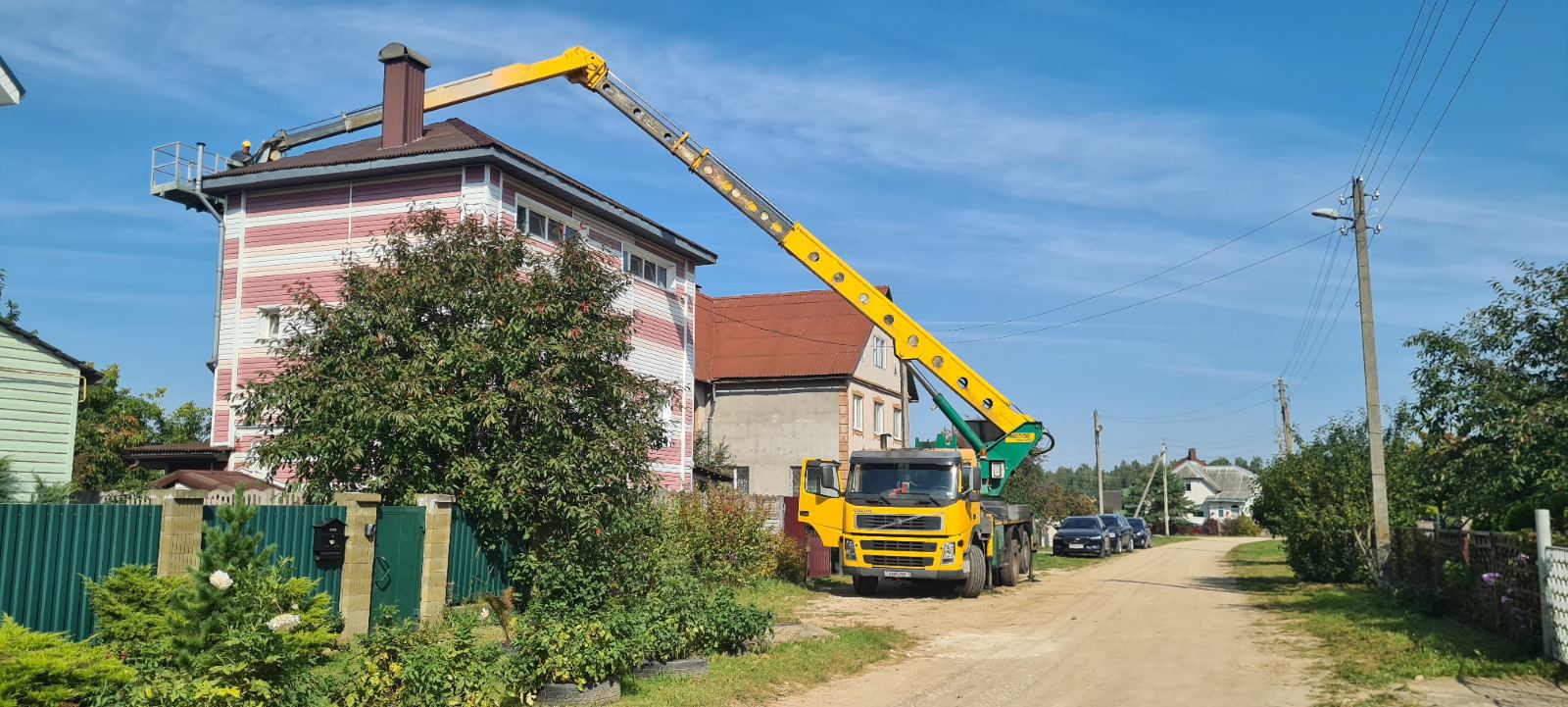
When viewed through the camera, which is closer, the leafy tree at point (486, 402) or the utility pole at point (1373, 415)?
the leafy tree at point (486, 402)

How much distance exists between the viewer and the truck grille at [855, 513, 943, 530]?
63.6 feet

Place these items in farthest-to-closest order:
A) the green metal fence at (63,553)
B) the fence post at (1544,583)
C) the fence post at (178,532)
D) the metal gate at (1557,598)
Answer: the fence post at (1544,583), the metal gate at (1557,598), the fence post at (178,532), the green metal fence at (63,553)

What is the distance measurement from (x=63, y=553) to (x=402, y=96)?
16775 millimetres

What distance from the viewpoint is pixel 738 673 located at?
1036 centimetres

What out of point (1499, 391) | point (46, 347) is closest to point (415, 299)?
point (46, 347)

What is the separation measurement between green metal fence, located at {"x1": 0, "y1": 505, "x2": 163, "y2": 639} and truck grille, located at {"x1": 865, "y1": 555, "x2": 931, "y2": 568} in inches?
498

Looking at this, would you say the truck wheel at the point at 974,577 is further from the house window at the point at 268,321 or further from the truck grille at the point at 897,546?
the house window at the point at 268,321

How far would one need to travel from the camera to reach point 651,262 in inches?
1053

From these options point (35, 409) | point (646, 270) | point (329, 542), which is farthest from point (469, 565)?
point (646, 270)

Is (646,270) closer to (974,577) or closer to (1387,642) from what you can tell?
(974,577)

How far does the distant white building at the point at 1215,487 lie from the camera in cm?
11994

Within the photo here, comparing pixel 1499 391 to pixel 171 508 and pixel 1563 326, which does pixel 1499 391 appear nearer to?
pixel 1563 326

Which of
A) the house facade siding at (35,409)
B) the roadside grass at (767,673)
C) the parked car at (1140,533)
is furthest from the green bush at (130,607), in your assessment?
the parked car at (1140,533)

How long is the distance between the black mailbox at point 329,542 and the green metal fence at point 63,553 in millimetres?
1876
